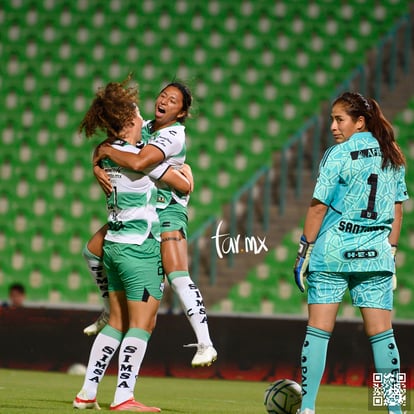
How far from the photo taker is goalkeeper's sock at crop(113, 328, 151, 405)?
17.1 ft

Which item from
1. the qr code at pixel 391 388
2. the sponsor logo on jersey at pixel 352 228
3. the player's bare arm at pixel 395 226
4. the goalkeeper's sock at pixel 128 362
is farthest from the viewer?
the goalkeeper's sock at pixel 128 362

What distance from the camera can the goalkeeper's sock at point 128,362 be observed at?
17.1 feet

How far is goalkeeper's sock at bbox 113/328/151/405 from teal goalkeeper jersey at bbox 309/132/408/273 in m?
1.05

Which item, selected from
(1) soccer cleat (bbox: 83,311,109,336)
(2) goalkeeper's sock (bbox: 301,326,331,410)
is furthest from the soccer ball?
(1) soccer cleat (bbox: 83,311,109,336)

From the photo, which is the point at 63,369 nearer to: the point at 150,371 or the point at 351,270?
the point at 150,371

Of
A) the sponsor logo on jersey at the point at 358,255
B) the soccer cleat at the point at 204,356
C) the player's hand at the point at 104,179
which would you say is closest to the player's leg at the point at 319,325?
the sponsor logo on jersey at the point at 358,255

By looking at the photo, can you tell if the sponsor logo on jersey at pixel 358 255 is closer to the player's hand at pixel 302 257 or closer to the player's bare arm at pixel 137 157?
the player's hand at pixel 302 257

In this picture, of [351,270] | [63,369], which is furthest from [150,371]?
[351,270]

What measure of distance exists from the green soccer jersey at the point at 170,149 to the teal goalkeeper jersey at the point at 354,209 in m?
0.95

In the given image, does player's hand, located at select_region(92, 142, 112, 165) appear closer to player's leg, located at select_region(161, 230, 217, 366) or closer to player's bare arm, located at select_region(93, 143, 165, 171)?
player's bare arm, located at select_region(93, 143, 165, 171)

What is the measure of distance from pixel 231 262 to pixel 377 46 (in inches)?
149

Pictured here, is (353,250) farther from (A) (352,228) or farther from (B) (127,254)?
(B) (127,254)

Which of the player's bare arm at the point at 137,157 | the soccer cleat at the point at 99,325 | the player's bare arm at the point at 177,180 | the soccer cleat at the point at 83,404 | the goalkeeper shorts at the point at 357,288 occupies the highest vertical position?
the player's bare arm at the point at 137,157

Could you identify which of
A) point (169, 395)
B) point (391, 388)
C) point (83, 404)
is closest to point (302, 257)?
point (391, 388)
